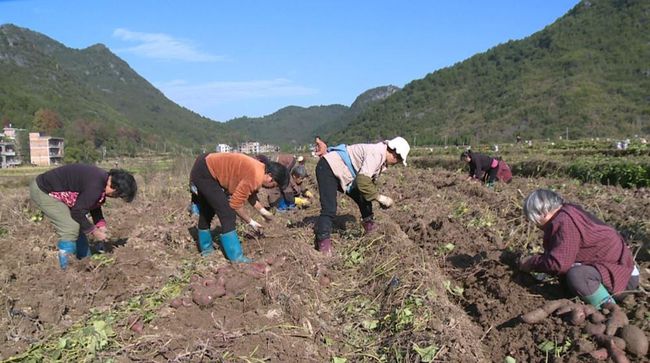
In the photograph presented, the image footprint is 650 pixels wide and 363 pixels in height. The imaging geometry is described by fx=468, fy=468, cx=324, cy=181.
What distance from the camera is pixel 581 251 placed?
11.2 ft

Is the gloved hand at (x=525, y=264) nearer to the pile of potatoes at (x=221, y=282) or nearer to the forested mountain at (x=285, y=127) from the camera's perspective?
the pile of potatoes at (x=221, y=282)

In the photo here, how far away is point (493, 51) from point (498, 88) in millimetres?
32597

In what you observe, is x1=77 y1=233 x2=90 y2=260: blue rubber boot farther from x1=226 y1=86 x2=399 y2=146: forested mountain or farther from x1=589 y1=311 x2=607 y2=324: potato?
x1=226 y1=86 x2=399 y2=146: forested mountain

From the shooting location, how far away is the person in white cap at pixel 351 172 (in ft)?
16.9

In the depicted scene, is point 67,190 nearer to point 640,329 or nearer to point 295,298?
point 295,298

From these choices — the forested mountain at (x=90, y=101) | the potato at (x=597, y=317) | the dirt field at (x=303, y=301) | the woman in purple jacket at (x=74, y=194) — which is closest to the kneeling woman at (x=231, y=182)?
the dirt field at (x=303, y=301)

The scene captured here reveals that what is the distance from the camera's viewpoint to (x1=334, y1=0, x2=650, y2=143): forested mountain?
74.2 metres

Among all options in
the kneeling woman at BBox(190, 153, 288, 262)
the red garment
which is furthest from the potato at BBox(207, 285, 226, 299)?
the red garment

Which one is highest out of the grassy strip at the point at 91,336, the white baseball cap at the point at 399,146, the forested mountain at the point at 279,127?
the forested mountain at the point at 279,127

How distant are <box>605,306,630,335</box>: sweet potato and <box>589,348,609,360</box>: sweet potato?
7.1 inches

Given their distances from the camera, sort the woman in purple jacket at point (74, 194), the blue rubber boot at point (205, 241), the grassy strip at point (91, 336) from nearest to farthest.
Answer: the grassy strip at point (91, 336) → the woman in purple jacket at point (74, 194) → the blue rubber boot at point (205, 241)

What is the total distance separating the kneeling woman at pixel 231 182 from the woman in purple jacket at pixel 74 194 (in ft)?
2.37

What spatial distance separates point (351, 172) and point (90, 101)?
119 meters

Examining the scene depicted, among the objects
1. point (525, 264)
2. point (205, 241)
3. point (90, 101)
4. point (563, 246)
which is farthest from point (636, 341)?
point (90, 101)
